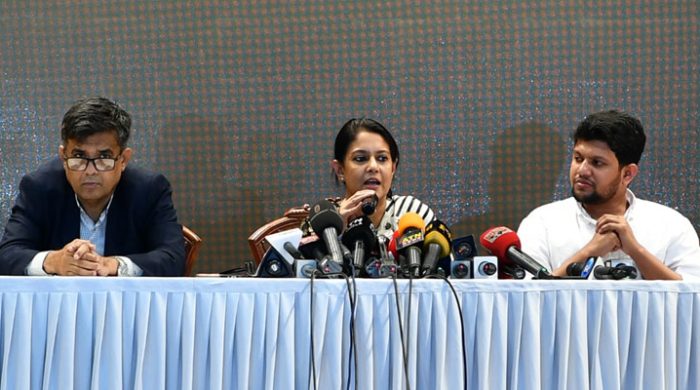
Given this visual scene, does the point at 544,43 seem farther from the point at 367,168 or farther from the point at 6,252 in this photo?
the point at 6,252

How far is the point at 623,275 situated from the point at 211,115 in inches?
85.9

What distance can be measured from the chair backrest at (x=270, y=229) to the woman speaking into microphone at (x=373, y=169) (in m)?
0.19

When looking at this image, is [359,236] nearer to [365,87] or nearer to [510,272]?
[510,272]

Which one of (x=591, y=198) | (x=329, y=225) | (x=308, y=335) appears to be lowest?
(x=308, y=335)

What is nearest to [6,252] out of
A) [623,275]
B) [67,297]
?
[67,297]

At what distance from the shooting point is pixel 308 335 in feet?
5.96

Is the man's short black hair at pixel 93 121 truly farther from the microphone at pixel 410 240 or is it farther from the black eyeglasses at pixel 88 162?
the microphone at pixel 410 240

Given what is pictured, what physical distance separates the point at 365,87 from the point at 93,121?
1467 mm

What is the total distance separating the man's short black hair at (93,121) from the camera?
2473 mm

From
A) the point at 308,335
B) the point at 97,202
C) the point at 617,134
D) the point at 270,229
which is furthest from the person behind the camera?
the point at 270,229

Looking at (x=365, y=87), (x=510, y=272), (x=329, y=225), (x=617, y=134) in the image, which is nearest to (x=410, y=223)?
(x=329, y=225)

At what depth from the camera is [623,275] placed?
197 cm

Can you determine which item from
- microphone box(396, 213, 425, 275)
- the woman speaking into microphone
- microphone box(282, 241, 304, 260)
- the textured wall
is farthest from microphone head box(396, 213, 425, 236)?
the textured wall

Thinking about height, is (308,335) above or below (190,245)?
below
